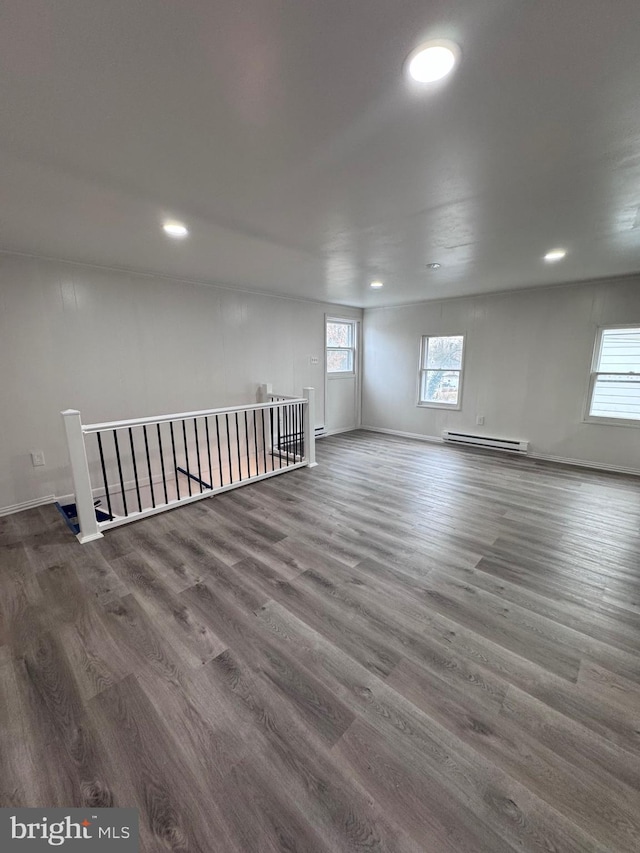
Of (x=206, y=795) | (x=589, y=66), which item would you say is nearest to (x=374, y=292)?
(x=589, y=66)

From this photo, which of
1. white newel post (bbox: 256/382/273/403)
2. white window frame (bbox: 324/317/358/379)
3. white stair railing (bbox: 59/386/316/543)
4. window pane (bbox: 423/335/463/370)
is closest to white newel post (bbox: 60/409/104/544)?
white stair railing (bbox: 59/386/316/543)

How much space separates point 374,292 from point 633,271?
316cm

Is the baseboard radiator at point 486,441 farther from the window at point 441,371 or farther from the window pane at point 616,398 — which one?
the window pane at point 616,398

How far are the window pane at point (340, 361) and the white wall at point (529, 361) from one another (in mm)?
933

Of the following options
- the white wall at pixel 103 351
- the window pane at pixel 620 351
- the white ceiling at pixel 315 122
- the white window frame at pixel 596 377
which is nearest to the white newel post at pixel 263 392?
the white wall at pixel 103 351

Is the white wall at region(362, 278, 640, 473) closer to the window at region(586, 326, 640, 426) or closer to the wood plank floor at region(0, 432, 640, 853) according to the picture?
the window at region(586, 326, 640, 426)

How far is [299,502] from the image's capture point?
141 inches

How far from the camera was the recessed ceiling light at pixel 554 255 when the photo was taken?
3.26 m

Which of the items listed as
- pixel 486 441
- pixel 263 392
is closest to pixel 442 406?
pixel 486 441

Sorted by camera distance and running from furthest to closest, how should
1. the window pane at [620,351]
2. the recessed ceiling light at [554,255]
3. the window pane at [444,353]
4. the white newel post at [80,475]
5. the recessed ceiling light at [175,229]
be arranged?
the window pane at [444,353] → the window pane at [620,351] → the recessed ceiling light at [554,255] → the white newel post at [80,475] → the recessed ceiling light at [175,229]

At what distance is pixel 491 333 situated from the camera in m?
5.45

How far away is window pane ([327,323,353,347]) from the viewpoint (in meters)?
Answer: 6.53

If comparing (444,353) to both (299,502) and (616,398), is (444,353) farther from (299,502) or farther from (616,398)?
(299,502)

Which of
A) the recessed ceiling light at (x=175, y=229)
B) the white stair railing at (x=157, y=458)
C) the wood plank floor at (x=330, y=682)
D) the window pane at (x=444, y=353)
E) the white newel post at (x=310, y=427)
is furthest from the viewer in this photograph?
the window pane at (x=444, y=353)
